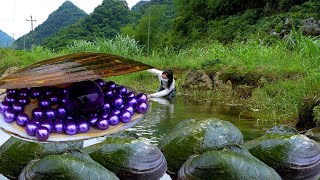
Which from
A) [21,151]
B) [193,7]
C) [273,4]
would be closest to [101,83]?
[21,151]

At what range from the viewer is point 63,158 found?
283cm

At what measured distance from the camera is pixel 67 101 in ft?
5.93

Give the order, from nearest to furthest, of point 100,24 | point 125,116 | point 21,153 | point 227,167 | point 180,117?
point 125,116 → point 227,167 → point 21,153 → point 180,117 → point 100,24

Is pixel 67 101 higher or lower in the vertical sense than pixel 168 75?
higher

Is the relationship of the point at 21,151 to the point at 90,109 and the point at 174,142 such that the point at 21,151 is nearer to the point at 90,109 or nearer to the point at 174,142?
the point at 174,142

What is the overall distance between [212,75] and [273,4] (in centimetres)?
1425

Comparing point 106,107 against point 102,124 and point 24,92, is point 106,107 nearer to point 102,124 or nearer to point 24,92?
point 102,124

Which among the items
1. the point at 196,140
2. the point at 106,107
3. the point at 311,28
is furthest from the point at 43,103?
the point at 311,28

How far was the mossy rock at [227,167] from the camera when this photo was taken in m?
3.08

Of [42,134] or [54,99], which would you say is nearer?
[42,134]

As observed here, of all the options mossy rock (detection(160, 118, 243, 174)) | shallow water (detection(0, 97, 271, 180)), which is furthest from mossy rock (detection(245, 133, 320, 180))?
shallow water (detection(0, 97, 271, 180))

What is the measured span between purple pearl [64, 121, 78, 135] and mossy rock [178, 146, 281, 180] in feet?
5.13

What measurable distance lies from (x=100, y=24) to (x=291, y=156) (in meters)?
27.9

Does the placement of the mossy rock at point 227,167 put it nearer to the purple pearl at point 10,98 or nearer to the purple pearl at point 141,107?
the purple pearl at point 141,107
